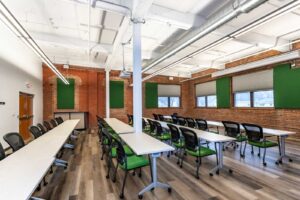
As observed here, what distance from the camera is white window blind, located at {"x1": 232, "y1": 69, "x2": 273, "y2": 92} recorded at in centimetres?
693

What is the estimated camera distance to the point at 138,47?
4.04 metres

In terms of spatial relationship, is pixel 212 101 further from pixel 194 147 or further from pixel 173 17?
pixel 194 147

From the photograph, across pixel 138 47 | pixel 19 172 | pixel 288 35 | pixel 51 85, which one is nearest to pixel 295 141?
pixel 288 35

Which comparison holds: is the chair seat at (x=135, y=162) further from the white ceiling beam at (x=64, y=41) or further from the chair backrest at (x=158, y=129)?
the white ceiling beam at (x=64, y=41)

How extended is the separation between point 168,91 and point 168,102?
2.45ft

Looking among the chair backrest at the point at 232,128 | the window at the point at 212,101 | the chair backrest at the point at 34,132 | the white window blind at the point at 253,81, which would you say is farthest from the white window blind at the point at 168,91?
the chair backrest at the point at 34,132

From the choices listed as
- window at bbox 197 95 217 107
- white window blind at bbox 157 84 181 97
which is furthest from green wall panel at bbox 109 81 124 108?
window at bbox 197 95 217 107

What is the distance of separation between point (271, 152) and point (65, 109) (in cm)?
923

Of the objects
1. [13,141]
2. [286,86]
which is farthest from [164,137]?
[286,86]

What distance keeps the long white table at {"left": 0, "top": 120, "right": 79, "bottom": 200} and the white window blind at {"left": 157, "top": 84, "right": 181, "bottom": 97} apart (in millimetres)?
8879

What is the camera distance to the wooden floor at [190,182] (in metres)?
2.62

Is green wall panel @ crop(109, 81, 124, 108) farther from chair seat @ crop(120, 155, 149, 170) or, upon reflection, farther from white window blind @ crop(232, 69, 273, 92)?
chair seat @ crop(120, 155, 149, 170)

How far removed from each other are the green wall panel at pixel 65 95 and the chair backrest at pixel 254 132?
28.0 ft

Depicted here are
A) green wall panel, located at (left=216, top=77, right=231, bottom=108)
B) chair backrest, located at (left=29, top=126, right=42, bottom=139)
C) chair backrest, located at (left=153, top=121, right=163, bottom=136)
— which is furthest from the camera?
green wall panel, located at (left=216, top=77, right=231, bottom=108)
